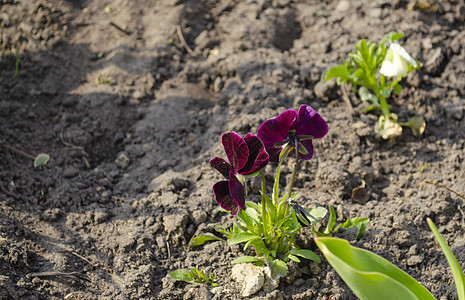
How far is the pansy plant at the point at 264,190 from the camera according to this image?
196 centimetres

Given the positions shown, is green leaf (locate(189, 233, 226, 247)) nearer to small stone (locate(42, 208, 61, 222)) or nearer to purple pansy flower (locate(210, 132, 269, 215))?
purple pansy flower (locate(210, 132, 269, 215))

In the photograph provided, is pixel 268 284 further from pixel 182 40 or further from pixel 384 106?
pixel 182 40

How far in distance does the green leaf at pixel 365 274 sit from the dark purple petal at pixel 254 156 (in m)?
0.52

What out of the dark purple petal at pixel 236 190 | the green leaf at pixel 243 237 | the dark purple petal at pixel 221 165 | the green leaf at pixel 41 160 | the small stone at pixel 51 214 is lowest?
the small stone at pixel 51 214

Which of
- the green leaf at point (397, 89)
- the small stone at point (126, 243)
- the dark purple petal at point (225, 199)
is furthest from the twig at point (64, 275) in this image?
the green leaf at point (397, 89)

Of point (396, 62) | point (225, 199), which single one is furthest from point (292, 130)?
point (396, 62)

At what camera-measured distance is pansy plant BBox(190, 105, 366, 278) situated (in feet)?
6.41

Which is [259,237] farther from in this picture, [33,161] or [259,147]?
[33,161]

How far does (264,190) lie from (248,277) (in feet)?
1.48

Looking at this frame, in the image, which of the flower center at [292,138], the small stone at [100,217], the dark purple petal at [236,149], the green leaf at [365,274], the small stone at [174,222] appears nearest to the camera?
the green leaf at [365,274]

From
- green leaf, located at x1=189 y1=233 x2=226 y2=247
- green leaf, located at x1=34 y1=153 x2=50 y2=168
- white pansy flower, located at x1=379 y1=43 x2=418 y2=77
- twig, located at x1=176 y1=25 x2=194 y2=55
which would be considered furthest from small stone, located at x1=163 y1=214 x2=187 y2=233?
twig, located at x1=176 y1=25 x2=194 y2=55

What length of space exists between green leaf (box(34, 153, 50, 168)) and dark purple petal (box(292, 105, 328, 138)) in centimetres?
187

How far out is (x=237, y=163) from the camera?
1974 millimetres

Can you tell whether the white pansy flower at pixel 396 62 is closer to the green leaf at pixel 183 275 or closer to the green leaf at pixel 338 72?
the green leaf at pixel 338 72
